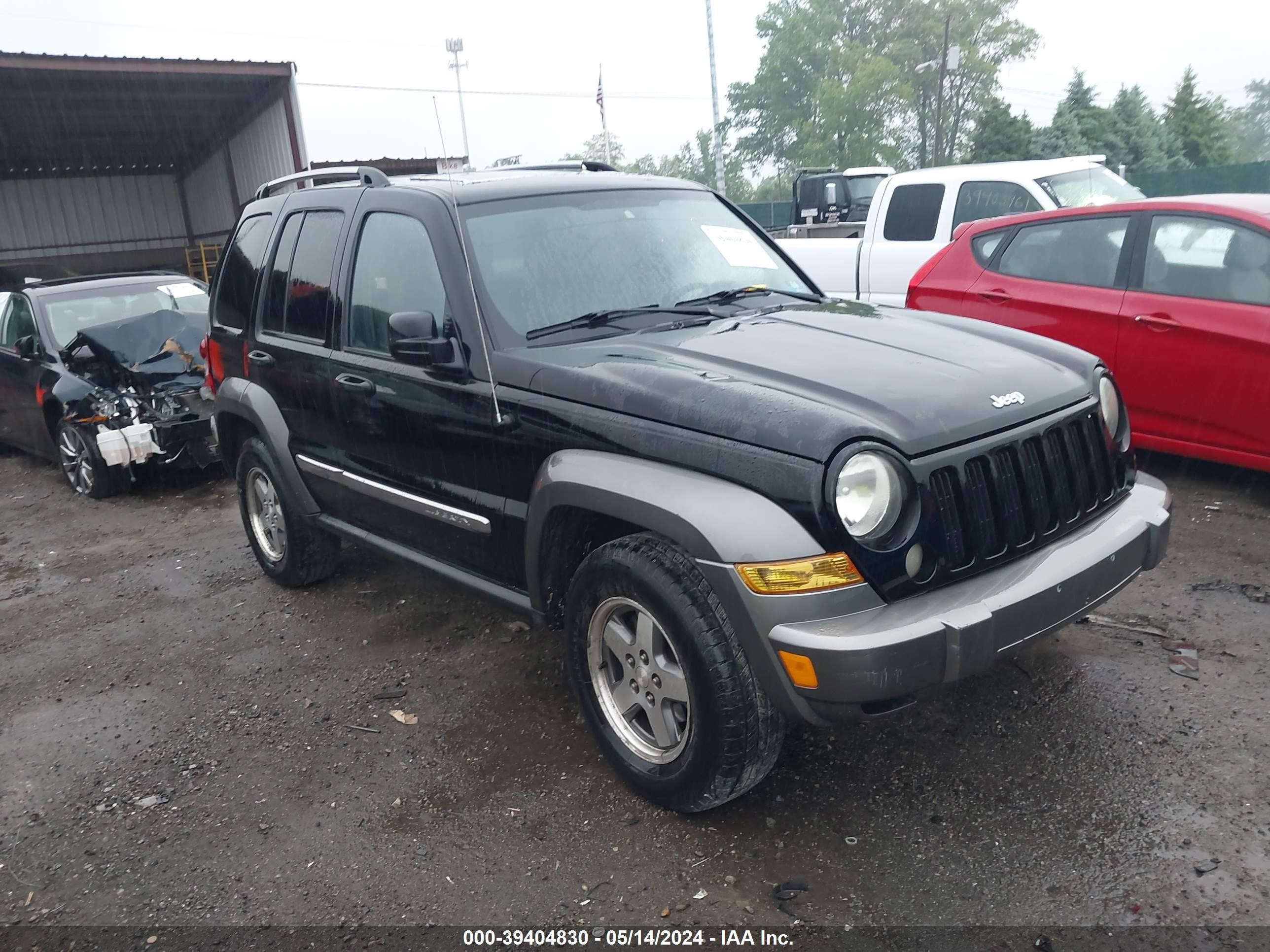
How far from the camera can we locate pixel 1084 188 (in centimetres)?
852

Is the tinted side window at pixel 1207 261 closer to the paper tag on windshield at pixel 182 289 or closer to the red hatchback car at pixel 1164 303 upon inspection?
the red hatchback car at pixel 1164 303

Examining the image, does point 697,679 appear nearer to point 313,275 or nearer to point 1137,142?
point 313,275

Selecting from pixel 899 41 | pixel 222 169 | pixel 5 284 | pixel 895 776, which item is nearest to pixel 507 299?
pixel 895 776

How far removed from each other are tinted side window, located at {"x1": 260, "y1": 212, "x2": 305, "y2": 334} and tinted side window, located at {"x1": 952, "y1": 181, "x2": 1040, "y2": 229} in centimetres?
599

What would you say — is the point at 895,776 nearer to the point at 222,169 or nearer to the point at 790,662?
the point at 790,662

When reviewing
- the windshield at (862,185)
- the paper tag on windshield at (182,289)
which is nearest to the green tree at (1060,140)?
the windshield at (862,185)

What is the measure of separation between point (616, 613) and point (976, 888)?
1.27 m

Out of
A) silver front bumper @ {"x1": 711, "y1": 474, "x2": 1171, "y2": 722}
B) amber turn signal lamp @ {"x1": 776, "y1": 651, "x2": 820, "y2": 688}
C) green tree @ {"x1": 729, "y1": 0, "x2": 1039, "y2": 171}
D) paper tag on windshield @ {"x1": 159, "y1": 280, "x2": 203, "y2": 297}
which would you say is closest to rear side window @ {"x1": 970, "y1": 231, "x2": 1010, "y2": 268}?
silver front bumper @ {"x1": 711, "y1": 474, "x2": 1171, "y2": 722}

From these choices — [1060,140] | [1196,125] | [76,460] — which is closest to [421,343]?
[76,460]

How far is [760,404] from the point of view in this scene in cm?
276

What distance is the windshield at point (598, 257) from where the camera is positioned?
3.58m

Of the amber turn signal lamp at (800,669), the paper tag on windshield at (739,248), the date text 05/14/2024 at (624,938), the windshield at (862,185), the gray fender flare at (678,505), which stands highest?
the windshield at (862,185)

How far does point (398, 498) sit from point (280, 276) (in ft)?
4.67

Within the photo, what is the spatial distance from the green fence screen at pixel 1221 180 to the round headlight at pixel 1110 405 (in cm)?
2179
